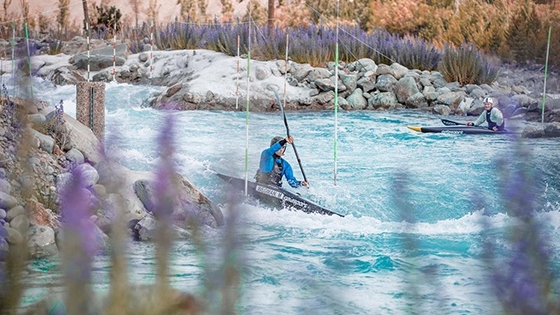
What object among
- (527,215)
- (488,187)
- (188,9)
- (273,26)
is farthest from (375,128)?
(527,215)

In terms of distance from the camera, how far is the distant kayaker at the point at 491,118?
595cm

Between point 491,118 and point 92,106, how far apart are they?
2626 mm

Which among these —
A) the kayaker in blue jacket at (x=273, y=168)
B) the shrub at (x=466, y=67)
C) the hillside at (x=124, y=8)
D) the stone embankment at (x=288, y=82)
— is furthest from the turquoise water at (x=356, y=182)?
the shrub at (x=466, y=67)

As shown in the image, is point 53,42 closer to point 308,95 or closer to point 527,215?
point 308,95

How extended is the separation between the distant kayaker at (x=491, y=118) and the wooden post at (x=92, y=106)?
247cm

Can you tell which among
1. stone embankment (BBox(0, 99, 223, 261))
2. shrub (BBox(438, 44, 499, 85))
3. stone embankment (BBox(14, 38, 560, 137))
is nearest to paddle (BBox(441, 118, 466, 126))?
stone embankment (BBox(14, 38, 560, 137))

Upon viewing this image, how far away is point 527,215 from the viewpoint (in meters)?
0.88

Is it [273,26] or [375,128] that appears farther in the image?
[273,26]

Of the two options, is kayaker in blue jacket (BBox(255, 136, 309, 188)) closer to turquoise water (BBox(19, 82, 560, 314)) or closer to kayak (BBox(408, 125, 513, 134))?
turquoise water (BBox(19, 82, 560, 314))

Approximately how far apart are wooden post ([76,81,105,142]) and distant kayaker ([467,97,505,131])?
8.10 ft

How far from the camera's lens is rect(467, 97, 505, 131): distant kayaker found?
19.5ft

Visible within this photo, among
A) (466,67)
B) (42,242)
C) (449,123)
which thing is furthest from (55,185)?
(466,67)

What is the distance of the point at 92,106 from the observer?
4.99 metres

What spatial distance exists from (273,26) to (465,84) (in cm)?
160
